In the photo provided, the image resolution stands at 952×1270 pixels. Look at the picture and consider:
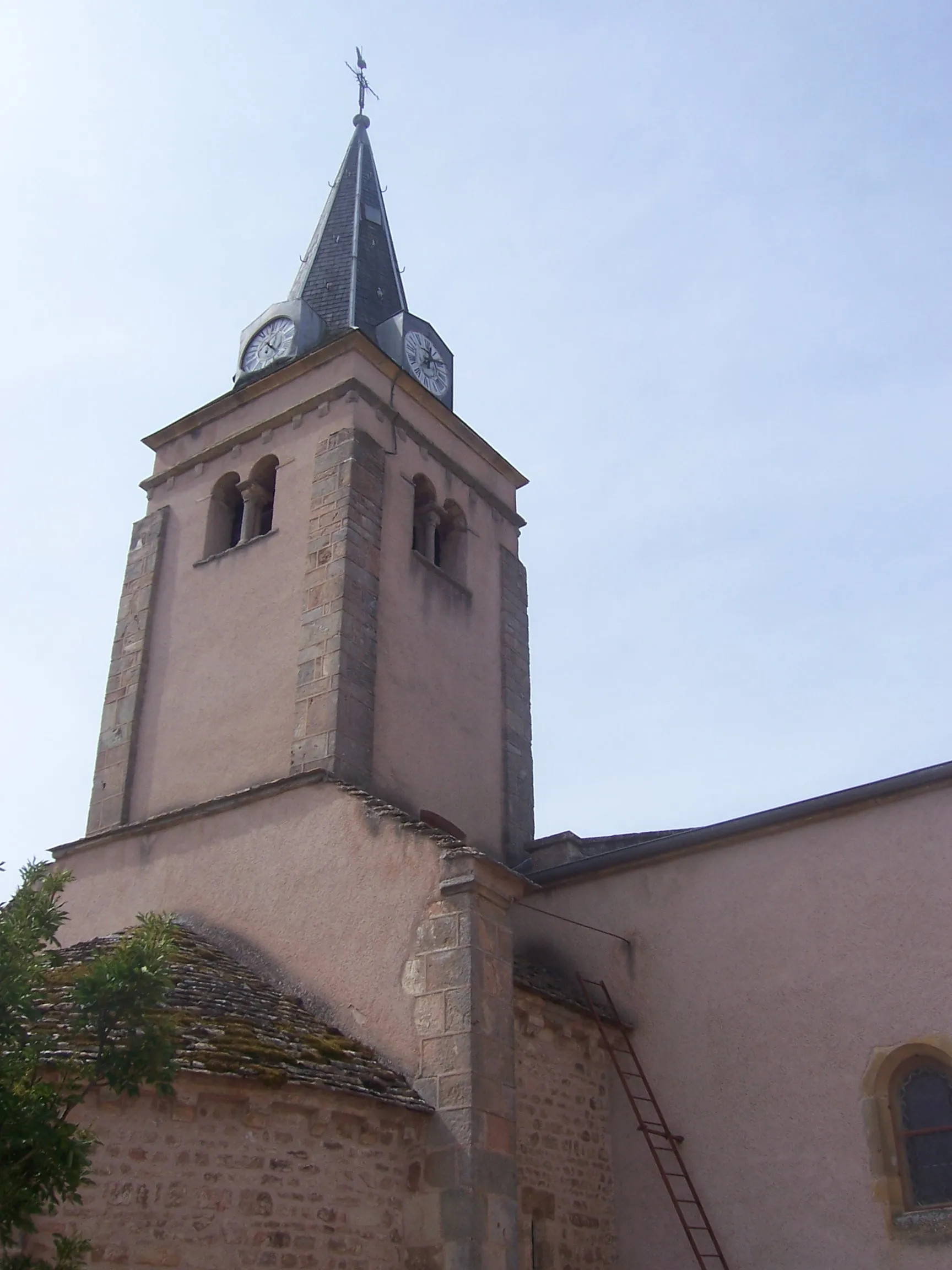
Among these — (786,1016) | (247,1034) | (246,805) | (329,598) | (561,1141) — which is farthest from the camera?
(329,598)

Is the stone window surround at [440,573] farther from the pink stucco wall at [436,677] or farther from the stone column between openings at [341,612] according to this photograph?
the stone column between openings at [341,612]

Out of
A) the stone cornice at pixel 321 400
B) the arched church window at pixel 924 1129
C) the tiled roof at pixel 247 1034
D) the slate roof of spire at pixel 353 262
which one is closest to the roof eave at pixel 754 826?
the arched church window at pixel 924 1129

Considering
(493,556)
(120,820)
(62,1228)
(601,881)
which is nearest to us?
(62,1228)

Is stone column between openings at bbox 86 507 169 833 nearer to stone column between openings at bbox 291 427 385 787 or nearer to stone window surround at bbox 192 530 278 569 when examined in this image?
stone window surround at bbox 192 530 278 569

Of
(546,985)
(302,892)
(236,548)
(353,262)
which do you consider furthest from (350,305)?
(546,985)

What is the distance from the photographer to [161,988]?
18.9 ft

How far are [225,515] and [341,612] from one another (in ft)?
10.6

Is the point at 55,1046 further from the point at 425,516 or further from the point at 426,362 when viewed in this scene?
the point at 426,362

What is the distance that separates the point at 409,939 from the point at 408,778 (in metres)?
3.10

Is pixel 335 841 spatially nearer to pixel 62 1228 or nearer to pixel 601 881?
pixel 601 881

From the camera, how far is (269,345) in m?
16.1

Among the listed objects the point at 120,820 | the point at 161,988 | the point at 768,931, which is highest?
the point at 120,820

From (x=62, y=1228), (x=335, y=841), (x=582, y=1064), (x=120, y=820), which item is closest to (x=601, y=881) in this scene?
(x=582, y=1064)

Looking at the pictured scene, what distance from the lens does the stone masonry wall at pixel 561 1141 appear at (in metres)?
9.79
